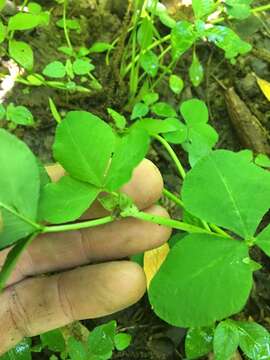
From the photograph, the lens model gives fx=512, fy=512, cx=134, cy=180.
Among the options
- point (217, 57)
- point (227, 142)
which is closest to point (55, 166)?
point (227, 142)

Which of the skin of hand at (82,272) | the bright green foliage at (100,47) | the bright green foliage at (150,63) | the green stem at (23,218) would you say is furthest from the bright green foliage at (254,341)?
the bright green foliage at (100,47)

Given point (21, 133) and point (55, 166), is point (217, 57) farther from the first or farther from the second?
point (55, 166)

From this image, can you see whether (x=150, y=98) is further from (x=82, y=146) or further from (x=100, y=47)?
(x=82, y=146)

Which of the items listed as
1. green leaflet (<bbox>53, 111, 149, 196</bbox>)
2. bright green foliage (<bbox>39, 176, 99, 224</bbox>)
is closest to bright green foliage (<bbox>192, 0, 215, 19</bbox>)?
green leaflet (<bbox>53, 111, 149, 196</bbox>)

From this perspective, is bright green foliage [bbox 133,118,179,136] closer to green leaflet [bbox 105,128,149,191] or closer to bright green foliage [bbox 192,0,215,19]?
bright green foliage [bbox 192,0,215,19]

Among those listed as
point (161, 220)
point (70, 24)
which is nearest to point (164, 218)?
point (161, 220)

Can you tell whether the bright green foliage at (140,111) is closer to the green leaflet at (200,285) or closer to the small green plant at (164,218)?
the small green plant at (164,218)
